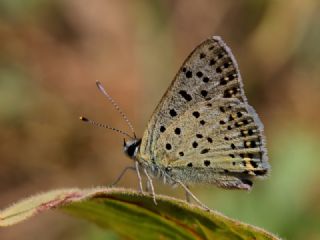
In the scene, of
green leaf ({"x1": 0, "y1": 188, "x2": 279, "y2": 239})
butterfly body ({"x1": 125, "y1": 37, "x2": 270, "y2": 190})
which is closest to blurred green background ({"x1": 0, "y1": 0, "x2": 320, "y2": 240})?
butterfly body ({"x1": 125, "y1": 37, "x2": 270, "y2": 190})

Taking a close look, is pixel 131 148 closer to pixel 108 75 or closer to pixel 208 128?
pixel 208 128

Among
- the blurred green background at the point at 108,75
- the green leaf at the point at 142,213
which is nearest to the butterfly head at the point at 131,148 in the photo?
the green leaf at the point at 142,213

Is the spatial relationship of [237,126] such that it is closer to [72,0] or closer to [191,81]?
[191,81]

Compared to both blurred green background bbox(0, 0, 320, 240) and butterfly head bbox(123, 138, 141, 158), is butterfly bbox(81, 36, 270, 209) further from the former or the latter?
blurred green background bbox(0, 0, 320, 240)

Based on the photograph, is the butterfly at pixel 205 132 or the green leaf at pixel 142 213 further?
the butterfly at pixel 205 132

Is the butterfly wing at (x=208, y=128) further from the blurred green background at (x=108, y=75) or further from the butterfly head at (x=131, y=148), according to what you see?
the blurred green background at (x=108, y=75)

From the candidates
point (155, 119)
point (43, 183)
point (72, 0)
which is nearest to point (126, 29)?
point (72, 0)

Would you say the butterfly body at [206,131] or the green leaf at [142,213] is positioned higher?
the butterfly body at [206,131]
